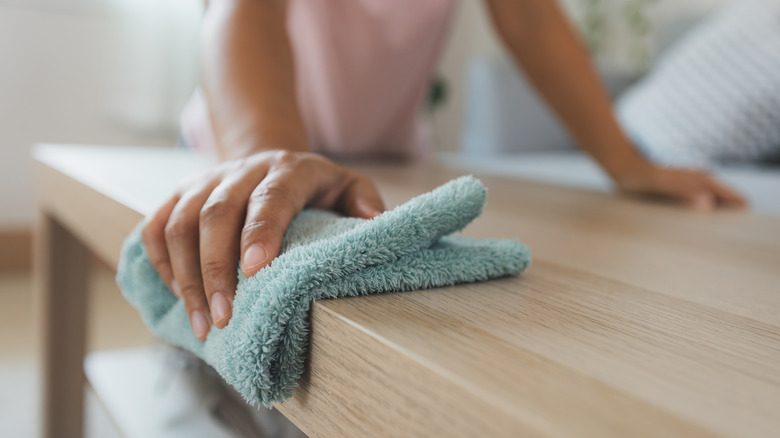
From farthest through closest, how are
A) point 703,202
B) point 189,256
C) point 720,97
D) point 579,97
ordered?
point 720,97 < point 579,97 < point 703,202 < point 189,256

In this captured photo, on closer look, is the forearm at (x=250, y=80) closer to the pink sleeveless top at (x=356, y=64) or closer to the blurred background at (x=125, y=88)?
the pink sleeveless top at (x=356, y=64)

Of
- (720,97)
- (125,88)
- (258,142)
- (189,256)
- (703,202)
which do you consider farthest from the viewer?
(125,88)

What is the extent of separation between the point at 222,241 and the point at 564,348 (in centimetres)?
16

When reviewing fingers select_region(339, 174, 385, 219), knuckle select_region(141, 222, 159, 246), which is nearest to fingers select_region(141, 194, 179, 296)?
knuckle select_region(141, 222, 159, 246)

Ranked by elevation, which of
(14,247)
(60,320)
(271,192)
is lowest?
(14,247)

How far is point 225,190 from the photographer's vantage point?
32 cm

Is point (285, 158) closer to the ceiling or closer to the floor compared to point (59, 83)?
closer to the ceiling

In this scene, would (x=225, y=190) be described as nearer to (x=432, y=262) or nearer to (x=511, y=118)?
(x=432, y=262)

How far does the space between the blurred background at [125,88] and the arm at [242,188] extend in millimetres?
1075

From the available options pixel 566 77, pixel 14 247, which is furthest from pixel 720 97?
pixel 14 247

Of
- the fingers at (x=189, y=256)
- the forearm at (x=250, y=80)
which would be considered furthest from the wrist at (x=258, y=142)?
the fingers at (x=189, y=256)

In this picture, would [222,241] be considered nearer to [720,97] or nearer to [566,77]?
[566,77]

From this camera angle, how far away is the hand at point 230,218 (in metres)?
0.28

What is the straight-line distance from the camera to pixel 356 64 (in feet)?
3.16
